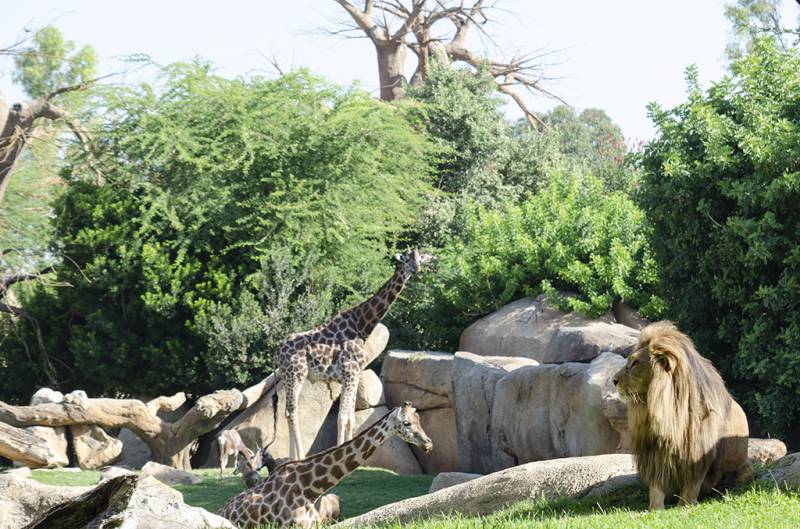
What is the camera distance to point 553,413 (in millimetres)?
11641

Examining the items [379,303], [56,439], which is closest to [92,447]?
[56,439]

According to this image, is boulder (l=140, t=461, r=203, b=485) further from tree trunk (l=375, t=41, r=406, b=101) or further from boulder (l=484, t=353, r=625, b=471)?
tree trunk (l=375, t=41, r=406, b=101)

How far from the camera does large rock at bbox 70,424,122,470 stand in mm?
15484

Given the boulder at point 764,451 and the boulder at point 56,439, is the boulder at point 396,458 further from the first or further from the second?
the boulder at point 764,451

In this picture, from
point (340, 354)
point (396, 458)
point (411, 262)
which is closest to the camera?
point (340, 354)

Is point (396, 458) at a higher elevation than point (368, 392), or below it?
below

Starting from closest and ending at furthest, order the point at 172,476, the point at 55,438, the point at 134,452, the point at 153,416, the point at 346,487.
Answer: the point at 346,487 → the point at 172,476 → the point at 55,438 → the point at 153,416 → the point at 134,452

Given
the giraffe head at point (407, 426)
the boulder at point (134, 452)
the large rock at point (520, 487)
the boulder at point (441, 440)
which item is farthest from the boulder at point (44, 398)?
the large rock at point (520, 487)

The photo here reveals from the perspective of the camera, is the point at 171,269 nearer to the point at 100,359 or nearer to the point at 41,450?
the point at 100,359

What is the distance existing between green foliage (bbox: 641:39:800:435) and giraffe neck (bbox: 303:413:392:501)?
4056 mm

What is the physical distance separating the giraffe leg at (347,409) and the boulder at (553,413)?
89.4 inches

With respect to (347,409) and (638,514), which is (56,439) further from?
(638,514)

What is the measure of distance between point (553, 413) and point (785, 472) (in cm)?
398

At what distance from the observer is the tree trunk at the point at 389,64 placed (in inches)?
1217
